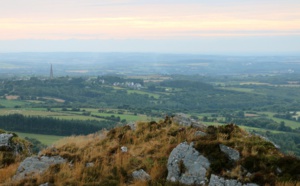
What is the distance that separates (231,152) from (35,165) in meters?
7.34

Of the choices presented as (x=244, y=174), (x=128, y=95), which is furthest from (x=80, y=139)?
(x=128, y=95)

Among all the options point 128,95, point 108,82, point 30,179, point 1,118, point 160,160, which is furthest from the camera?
point 108,82

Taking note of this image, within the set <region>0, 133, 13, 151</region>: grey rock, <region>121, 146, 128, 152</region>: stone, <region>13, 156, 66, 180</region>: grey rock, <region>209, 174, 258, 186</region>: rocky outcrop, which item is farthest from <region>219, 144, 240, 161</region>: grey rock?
<region>0, 133, 13, 151</region>: grey rock

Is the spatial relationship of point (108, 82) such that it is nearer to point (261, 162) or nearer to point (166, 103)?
point (166, 103)

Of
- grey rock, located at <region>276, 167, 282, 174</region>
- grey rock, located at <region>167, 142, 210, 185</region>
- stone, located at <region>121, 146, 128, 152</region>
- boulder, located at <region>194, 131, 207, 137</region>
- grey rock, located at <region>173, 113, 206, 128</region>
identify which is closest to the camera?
grey rock, located at <region>276, 167, 282, 174</region>

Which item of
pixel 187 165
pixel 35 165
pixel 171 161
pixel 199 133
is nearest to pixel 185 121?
pixel 199 133

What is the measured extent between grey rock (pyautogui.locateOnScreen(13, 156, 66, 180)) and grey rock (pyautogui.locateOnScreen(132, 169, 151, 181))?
317cm

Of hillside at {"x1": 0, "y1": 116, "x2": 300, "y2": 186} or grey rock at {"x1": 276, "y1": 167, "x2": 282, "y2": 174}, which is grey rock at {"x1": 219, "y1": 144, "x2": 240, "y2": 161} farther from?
grey rock at {"x1": 276, "y1": 167, "x2": 282, "y2": 174}

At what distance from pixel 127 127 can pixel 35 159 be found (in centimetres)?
505

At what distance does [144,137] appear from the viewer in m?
15.3

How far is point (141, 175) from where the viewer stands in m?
12.0

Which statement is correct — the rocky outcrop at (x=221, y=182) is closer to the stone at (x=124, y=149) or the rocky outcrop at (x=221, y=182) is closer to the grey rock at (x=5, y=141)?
the stone at (x=124, y=149)

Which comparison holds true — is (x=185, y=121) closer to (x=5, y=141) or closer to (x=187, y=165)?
(x=187, y=165)

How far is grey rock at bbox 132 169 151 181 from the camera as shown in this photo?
1176 centimetres
